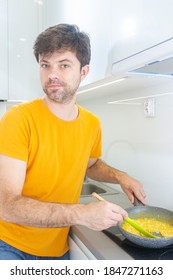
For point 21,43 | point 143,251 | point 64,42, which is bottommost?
point 143,251

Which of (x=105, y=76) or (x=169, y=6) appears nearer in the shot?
(x=169, y=6)

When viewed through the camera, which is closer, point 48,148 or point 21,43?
point 48,148

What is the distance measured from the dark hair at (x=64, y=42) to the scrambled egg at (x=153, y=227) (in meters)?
0.61

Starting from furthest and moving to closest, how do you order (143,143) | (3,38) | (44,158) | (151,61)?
(3,38), (143,143), (44,158), (151,61)

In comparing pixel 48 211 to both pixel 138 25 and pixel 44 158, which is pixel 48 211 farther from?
pixel 138 25

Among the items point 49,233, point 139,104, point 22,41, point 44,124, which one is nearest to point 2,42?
point 22,41

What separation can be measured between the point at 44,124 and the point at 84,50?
319mm

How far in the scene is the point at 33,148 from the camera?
3.22 feet

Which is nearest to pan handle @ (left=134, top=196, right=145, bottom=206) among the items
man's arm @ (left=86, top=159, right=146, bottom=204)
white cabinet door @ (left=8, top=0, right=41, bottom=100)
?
man's arm @ (left=86, top=159, right=146, bottom=204)

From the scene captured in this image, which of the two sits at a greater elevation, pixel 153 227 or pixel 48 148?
pixel 48 148

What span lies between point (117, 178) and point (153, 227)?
0.26 meters

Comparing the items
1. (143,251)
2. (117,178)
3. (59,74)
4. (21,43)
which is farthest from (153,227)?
(21,43)

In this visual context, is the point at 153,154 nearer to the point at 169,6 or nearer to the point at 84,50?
the point at 84,50

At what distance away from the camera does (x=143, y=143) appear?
55.8 inches
